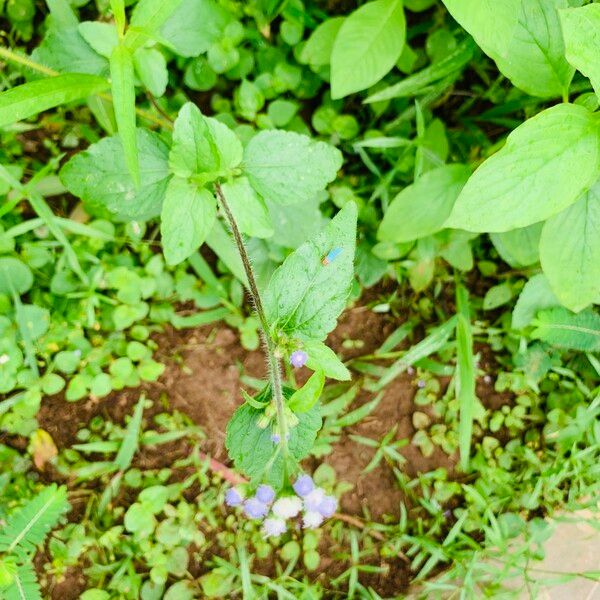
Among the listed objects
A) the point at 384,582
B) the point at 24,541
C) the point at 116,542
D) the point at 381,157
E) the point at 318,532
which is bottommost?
the point at 384,582

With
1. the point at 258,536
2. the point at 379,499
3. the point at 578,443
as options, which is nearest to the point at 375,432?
the point at 379,499

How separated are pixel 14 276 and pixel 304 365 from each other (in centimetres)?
105

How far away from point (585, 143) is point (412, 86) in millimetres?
828

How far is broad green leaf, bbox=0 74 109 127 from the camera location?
1363 mm

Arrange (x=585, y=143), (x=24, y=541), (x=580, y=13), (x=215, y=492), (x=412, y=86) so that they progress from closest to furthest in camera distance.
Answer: (x=580, y=13)
(x=585, y=143)
(x=24, y=541)
(x=412, y=86)
(x=215, y=492)

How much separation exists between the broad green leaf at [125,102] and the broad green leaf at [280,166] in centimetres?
38

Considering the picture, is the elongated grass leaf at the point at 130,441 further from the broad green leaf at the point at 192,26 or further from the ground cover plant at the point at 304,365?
the broad green leaf at the point at 192,26

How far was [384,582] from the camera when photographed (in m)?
2.22

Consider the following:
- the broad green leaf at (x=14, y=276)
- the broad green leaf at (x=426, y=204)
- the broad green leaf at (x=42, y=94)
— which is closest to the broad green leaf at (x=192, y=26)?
the broad green leaf at (x=42, y=94)

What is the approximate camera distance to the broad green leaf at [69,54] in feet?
5.67

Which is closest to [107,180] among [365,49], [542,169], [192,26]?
[192,26]

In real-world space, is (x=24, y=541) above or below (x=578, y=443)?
above

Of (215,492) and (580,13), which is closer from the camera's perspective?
(580,13)

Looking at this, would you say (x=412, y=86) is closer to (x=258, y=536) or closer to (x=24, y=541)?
(x=258, y=536)
